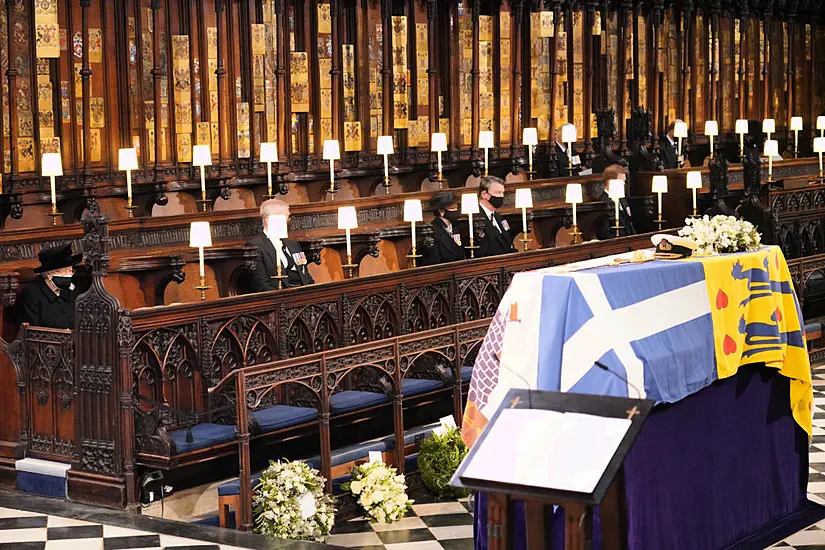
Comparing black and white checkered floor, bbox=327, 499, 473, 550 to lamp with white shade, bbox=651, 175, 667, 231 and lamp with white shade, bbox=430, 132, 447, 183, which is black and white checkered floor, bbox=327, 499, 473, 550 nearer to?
lamp with white shade, bbox=651, 175, 667, 231

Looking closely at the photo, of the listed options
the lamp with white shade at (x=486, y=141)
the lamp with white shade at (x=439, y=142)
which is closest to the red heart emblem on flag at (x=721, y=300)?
the lamp with white shade at (x=439, y=142)

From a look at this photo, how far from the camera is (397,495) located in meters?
7.50

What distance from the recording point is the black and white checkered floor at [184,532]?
6414mm

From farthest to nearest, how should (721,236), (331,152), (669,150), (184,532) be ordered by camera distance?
(669,150), (331,152), (184,532), (721,236)

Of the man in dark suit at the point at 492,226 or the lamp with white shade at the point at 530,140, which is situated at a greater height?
the lamp with white shade at the point at 530,140

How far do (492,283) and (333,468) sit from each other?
256 cm

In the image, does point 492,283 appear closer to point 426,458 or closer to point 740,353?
point 426,458

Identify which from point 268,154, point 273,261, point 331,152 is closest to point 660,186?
point 331,152

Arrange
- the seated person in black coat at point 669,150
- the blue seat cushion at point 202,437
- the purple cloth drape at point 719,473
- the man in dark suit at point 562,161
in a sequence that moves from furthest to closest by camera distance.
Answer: the seated person in black coat at point 669,150
the man in dark suit at point 562,161
the blue seat cushion at point 202,437
the purple cloth drape at point 719,473

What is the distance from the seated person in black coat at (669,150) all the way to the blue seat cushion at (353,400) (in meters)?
9.49

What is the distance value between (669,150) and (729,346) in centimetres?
1204

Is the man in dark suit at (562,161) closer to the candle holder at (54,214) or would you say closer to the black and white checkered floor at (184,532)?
the candle holder at (54,214)

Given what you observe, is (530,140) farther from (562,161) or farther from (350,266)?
(350,266)

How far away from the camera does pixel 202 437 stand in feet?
24.3
